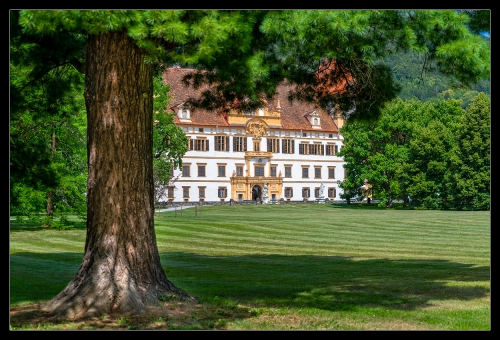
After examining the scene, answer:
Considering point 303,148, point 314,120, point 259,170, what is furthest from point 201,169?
point 314,120

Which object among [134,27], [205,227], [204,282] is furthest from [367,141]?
[134,27]

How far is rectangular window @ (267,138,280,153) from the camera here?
80.6 metres

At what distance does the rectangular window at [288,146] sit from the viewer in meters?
81.8

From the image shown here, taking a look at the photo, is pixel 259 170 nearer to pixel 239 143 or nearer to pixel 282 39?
pixel 239 143

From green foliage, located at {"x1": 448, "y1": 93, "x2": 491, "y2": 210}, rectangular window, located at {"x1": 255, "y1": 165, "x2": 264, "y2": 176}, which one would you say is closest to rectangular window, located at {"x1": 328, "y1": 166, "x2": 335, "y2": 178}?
rectangular window, located at {"x1": 255, "y1": 165, "x2": 264, "y2": 176}

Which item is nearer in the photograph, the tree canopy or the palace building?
the tree canopy

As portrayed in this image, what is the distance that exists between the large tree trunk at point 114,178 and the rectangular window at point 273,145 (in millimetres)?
71164

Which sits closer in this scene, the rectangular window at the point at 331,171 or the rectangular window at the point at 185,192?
the rectangular window at the point at 185,192

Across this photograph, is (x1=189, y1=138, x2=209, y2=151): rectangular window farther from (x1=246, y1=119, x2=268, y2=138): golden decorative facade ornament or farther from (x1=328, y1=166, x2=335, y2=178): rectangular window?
(x1=328, y1=166, x2=335, y2=178): rectangular window

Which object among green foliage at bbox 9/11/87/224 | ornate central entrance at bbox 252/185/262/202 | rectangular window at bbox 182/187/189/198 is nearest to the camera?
green foliage at bbox 9/11/87/224

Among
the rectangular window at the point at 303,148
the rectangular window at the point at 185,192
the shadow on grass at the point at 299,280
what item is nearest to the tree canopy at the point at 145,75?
the shadow on grass at the point at 299,280

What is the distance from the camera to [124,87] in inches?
369

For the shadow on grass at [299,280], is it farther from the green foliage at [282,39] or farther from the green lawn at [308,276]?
the green foliage at [282,39]
